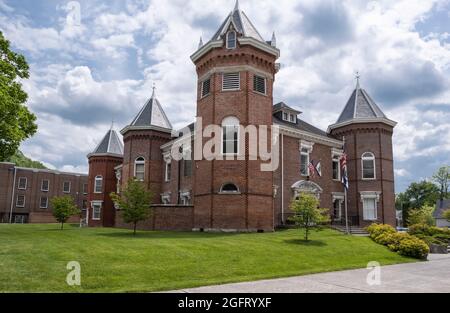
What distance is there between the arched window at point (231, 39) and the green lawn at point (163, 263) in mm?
13476

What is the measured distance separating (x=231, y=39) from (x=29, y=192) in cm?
5264

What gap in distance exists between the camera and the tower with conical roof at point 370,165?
3353cm

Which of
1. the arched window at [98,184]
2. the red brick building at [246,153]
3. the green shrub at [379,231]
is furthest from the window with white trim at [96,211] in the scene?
the green shrub at [379,231]

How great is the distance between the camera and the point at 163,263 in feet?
39.8

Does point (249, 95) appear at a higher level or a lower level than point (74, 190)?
higher

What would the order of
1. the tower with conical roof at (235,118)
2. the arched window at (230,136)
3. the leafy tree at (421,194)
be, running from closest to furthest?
the tower with conical roof at (235,118), the arched window at (230,136), the leafy tree at (421,194)

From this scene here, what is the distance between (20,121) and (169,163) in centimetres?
1429

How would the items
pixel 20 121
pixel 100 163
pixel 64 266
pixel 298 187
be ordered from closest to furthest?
pixel 64 266 → pixel 20 121 → pixel 298 187 → pixel 100 163

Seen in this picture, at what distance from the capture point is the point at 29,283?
30.0ft

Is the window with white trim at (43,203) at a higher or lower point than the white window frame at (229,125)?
lower

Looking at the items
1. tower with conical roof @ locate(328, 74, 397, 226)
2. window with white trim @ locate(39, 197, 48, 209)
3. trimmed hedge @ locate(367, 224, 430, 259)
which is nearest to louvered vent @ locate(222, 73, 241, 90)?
trimmed hedge @ locate(367, 224, 430, 259)

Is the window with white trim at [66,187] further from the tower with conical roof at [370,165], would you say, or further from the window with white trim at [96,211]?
the tower with conical roof at [370,165]
